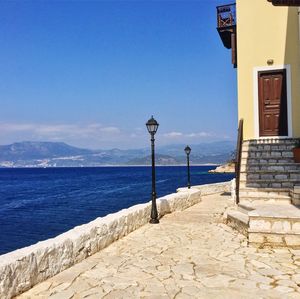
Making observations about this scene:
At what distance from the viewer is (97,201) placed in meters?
41.7

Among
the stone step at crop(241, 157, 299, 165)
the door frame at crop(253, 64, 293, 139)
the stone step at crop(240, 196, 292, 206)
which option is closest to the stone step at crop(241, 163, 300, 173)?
the stone step at crop(241, 157, 299, 165)

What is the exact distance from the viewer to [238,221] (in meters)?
7.61

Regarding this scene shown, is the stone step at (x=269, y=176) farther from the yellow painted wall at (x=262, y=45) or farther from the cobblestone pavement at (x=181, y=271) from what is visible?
the yellow painted wall at (x=262, y=45)

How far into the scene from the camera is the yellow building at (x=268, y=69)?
12117 mm

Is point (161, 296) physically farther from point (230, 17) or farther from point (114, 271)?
point (230, 17)

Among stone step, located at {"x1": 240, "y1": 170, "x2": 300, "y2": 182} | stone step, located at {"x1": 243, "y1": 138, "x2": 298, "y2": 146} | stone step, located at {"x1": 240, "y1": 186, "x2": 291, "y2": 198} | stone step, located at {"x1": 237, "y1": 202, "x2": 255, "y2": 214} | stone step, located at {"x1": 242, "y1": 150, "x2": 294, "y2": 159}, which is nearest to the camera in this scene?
stone step, located at {"x1": 237, "y1": 202, "x2": 255, "y2": 214}

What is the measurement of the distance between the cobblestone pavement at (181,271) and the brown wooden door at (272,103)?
20.6 ft

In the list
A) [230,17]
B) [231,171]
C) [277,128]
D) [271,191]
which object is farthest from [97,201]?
[231,171]

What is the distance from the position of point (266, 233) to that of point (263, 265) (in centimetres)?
116

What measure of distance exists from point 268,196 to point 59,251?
554 centimetres

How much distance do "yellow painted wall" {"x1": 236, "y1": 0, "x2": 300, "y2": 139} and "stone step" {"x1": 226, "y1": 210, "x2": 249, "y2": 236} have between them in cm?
516

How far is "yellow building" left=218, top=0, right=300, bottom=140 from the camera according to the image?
12117mm

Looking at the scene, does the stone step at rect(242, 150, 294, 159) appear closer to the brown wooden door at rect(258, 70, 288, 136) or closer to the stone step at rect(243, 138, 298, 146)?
the stone step at rect(243, 138, 298, 146)

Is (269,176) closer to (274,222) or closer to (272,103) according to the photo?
(274,222)
